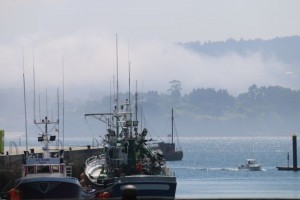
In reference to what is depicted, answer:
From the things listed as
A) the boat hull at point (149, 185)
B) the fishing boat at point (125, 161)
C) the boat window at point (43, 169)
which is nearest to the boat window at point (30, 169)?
the boat window at point (43, 169)

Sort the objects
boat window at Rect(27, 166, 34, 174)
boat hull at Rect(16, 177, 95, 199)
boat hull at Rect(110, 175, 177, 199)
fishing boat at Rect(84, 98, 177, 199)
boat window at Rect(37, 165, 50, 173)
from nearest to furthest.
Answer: boat hull at Rect(110, 175, 177, 199) < boat hull at Rect(16, 177, 95, 199) < boat window at Rect(27, 166, 34, 174) < boat window at Rect(37, 165, 50, 173) < fishing boat at Rect(84, 98, 177, 199)

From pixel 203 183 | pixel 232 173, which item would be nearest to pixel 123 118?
pixel 203 183

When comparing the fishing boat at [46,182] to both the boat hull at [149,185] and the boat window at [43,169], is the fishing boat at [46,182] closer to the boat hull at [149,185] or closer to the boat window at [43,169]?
the boat window at [43,169]

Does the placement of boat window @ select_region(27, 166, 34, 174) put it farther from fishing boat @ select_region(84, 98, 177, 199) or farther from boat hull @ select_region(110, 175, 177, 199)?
boat hull @ select_region(110, 175, 177, 199)

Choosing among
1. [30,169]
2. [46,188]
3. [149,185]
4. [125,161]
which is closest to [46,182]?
[46,188]

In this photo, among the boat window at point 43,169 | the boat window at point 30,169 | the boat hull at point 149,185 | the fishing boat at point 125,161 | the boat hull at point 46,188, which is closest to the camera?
the boat hull at point 149,185

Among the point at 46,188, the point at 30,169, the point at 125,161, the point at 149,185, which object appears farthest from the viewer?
the point at 125,161

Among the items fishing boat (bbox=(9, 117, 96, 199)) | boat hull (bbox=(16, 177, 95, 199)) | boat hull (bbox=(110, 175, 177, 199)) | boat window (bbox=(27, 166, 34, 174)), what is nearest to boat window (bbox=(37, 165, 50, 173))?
fishing boat (bbox=(9, 117, 96, 199))

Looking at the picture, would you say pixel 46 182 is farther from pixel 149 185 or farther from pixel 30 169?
pixel 149 185

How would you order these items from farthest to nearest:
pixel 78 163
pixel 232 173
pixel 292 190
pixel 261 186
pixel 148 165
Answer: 1. pixel 232 173
2. pixel 261 186
3. pixel 292 190
4. pixel 78 163
5. pixel 148 165

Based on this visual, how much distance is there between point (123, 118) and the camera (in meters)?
74.1

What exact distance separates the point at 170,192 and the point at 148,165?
909cm

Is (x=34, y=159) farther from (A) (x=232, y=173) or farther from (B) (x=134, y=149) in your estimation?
(A) (x=232, y=173)

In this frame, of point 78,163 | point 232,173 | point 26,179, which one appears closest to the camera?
point 26,179
